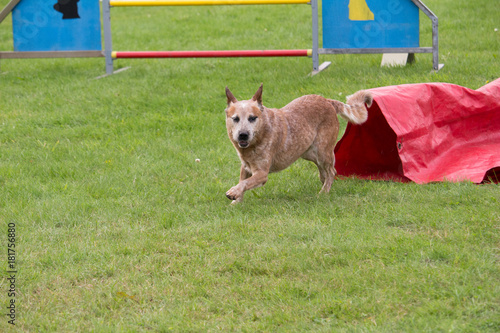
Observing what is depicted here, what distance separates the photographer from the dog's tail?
243 inches

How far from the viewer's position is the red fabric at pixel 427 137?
238 inches

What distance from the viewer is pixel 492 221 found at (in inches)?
189

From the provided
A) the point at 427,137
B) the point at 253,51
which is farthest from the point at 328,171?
the point at 253,51

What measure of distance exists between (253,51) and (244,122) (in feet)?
15.6

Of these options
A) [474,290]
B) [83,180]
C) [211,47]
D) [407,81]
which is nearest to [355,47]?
[407,81]

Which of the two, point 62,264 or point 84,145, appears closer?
point 62,264

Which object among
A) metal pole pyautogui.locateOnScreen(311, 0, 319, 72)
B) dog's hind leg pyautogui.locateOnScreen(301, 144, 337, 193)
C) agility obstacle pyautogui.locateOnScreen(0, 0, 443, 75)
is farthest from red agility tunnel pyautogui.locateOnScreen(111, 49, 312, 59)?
dog's hind leg pyautogui.locateOnScreen(301, 144, 337, 193)

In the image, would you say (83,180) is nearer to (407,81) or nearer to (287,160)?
(287,160)

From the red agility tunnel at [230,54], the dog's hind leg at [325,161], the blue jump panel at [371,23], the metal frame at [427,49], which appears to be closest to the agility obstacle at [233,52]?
the red agility tunnel at [230,54]

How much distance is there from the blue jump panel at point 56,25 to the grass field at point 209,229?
1462 millimetres

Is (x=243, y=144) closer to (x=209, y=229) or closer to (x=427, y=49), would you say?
(x=209, y=229)

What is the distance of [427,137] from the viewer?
6340 millimetres

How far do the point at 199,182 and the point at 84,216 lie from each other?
4.36 feet

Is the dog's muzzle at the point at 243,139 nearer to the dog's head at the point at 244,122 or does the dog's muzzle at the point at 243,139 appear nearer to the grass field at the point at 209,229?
the dog's head at the point at 244,122
